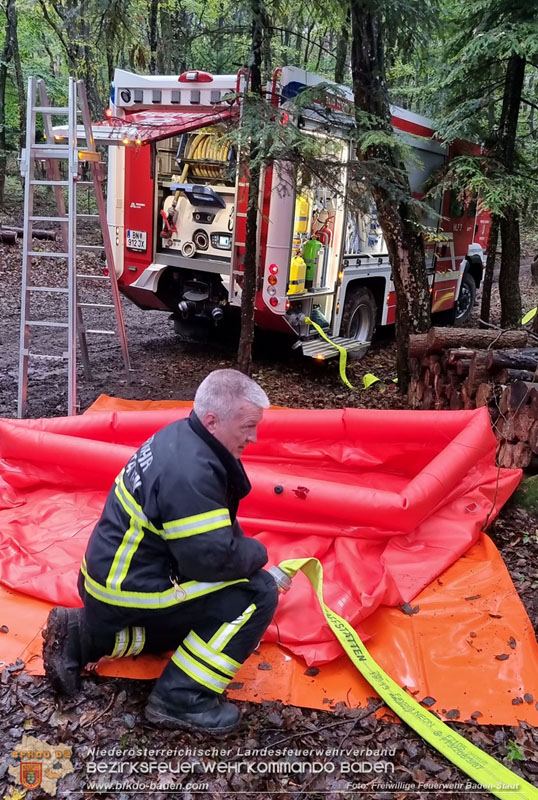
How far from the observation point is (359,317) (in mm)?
8516

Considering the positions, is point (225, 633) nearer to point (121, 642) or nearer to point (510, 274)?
point (121, 642)

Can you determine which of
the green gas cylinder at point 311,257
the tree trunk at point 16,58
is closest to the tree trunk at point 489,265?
the green gas cylinder at point 311,257

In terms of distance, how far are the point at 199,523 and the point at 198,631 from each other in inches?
22.2

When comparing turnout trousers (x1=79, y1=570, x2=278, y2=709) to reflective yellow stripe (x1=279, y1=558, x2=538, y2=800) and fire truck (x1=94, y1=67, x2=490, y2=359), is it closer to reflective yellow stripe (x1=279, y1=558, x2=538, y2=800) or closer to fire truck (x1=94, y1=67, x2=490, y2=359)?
reflective yellow stripe (x1=279, y1=558, x2=538, y2=800)

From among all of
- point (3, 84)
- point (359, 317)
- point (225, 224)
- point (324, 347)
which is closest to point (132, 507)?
point (324, 347)

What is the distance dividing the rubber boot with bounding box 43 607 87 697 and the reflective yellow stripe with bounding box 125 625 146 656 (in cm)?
21

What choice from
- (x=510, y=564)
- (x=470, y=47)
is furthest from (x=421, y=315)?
(x=510, y=564)

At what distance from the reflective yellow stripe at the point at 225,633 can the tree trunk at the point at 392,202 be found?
4.52m

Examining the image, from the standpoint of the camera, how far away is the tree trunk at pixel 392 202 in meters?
5.79

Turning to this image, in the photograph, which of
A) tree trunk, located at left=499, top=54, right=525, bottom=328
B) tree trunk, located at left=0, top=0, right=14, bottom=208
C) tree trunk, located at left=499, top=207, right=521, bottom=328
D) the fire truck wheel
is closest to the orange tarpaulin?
tree trunk, located at left=499, top=54, right=525, bottom=328

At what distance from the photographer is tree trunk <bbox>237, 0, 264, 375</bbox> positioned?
508cm

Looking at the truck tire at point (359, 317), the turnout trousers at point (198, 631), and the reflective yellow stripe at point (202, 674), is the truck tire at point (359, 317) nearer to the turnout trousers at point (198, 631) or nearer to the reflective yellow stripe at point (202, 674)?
the turnout trousers at point (198, 631)

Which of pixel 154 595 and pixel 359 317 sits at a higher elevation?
pixel 359 317

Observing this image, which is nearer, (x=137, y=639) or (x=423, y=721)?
(x=423, y=721)
